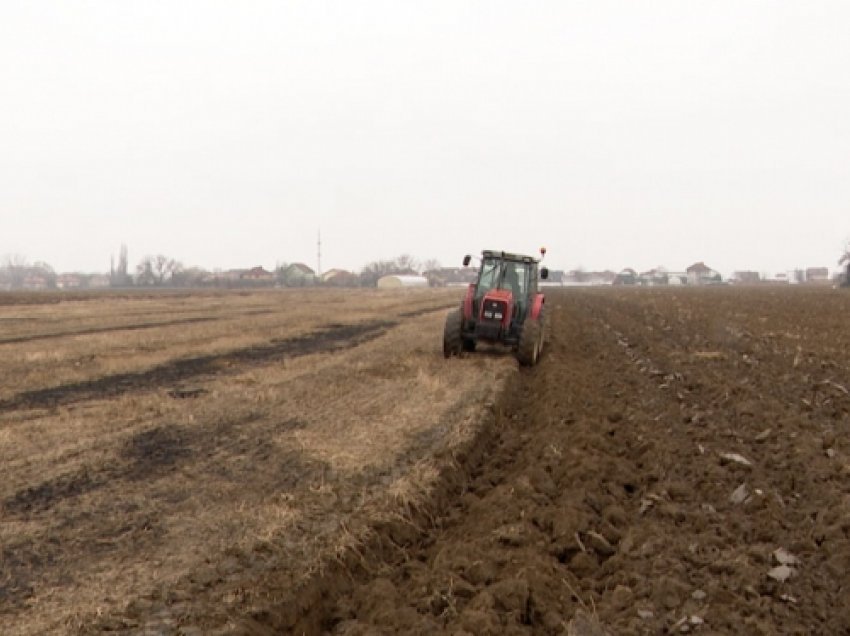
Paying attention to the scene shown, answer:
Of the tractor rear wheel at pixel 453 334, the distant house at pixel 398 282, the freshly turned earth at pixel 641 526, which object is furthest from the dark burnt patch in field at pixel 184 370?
the distant house at pixel 398 282

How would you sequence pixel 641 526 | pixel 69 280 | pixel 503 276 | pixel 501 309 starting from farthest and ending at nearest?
1. pixel 69 280
2. pixel 503 276
3. pixel 501 309
4. pixel 641 526

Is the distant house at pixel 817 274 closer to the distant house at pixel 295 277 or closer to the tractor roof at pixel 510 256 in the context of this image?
the distant house at pixel 295 277

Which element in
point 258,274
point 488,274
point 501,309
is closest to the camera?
point 501,309

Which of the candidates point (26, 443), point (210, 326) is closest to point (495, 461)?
point (26, 443)

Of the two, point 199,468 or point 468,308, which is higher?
point 468,308

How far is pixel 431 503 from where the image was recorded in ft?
17.6

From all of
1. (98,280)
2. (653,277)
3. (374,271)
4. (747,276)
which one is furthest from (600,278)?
(98,280)

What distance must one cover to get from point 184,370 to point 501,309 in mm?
6589

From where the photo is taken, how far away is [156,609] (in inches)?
144

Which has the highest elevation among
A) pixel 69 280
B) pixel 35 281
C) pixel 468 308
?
pixel 468 308

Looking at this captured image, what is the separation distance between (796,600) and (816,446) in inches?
127

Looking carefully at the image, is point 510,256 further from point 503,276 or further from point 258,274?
point 258,274

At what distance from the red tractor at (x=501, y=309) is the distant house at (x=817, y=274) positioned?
601ft

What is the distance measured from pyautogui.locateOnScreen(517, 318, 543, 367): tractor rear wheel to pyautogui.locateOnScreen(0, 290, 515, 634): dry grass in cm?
43
